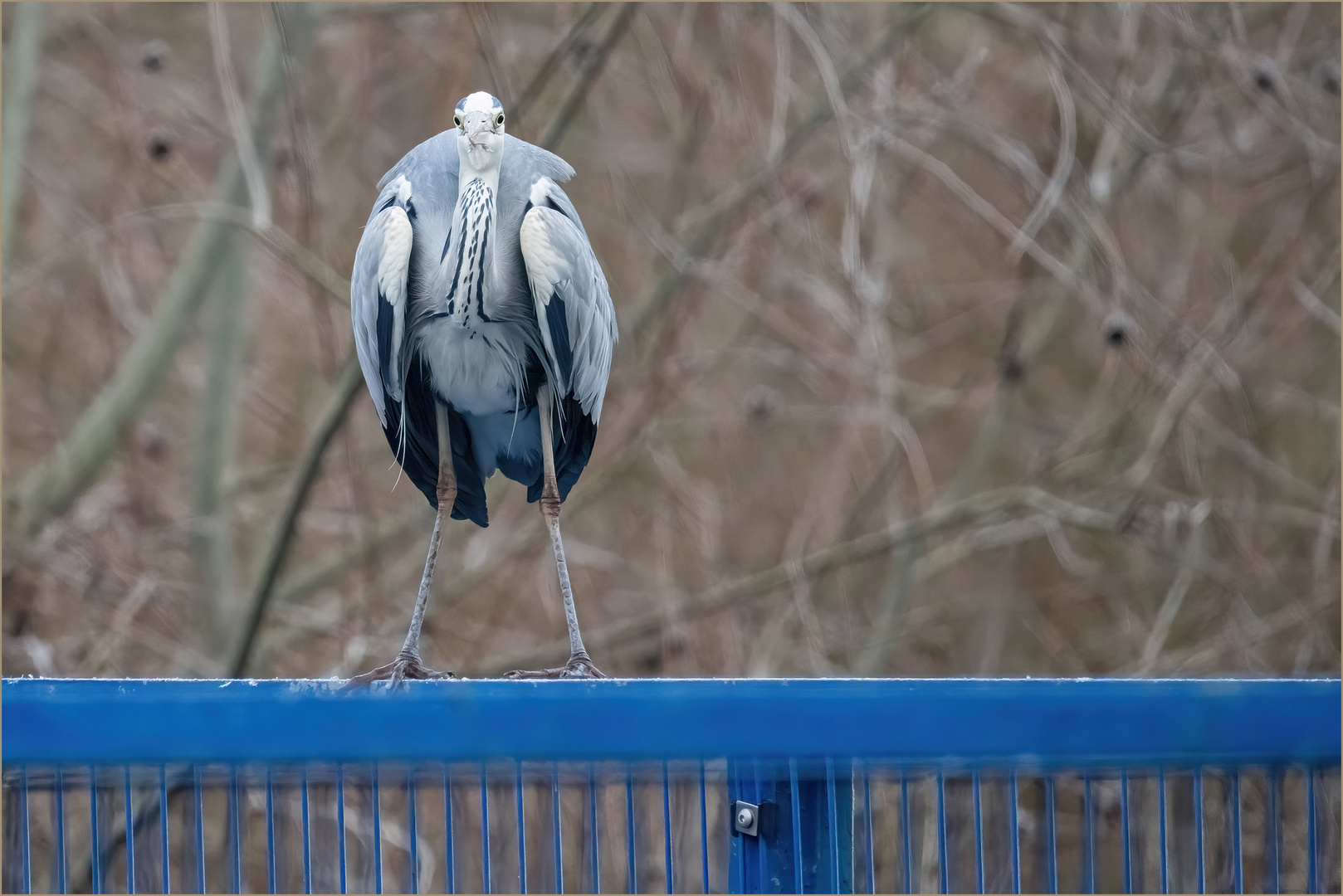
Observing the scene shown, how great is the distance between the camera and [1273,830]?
4.10 ft

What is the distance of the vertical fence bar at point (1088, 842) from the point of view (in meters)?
1.26

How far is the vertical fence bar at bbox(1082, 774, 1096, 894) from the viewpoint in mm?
1263

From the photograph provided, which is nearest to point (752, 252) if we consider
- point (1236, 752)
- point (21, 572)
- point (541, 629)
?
point (541, 629)

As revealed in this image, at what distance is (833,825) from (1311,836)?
1.66 feet

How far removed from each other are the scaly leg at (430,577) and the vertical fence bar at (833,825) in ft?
1.96

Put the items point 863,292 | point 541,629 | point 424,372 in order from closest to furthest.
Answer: point 424,372, point 863,292, point 541,629

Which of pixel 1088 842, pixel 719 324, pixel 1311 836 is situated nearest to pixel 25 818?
pixel 1088 842

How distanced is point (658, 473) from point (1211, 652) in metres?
1.64

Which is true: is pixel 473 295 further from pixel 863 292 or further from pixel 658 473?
pixel 658 473

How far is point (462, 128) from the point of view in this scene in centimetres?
177

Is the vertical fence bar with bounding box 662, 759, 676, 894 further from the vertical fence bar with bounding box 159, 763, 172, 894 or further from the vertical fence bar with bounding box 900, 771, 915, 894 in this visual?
the vertical fence bar with bounding box 159, 763, 172, 894

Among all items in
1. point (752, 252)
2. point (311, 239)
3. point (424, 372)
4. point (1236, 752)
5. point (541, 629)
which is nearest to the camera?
point (1236, 752)

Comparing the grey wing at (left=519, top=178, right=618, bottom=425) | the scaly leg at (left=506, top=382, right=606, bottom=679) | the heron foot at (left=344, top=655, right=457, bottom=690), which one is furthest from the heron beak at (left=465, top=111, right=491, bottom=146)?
the heron foot at (left=344, top=655, right=457, bottom=690)

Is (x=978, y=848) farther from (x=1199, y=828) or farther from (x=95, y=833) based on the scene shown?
(x=95, y=833)
